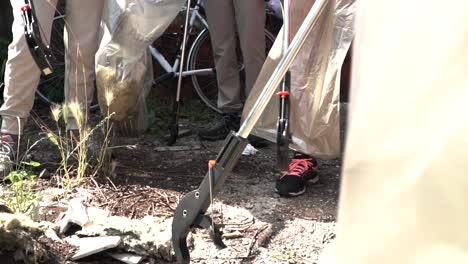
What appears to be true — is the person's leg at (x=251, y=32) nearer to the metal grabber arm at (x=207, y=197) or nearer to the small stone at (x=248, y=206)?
the small stone at (x=248, y=206)

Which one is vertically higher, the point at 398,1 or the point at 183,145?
the point at 398,1

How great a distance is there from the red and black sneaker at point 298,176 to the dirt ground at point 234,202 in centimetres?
5

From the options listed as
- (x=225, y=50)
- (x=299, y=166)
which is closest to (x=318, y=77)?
(x=299, y=166)

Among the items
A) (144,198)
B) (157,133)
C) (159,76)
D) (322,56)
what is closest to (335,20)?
(322,56)

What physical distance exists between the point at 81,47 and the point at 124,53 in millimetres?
267

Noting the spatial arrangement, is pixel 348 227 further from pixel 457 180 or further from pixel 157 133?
pixel 157 133

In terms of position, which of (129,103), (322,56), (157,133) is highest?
(322,56)

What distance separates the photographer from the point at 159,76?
5.16m

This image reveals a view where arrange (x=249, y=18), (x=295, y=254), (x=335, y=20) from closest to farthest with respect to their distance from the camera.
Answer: (x=295, y=254), (x=335, y=20), (x=249, y=18)

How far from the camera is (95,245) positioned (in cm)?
272

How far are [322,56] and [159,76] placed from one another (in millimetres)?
2110

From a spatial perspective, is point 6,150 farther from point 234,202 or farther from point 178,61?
point 178,61

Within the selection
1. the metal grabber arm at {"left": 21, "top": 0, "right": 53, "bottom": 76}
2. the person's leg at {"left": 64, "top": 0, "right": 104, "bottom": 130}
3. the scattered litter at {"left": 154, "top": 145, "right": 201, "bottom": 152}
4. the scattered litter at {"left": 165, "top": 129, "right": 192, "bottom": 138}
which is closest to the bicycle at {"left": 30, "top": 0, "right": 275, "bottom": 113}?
the scattered litter at {"left": 165, "top": 129, "right": 192, "bottom": 138}

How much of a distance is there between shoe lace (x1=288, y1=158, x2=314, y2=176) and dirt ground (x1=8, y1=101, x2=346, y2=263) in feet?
0.44
